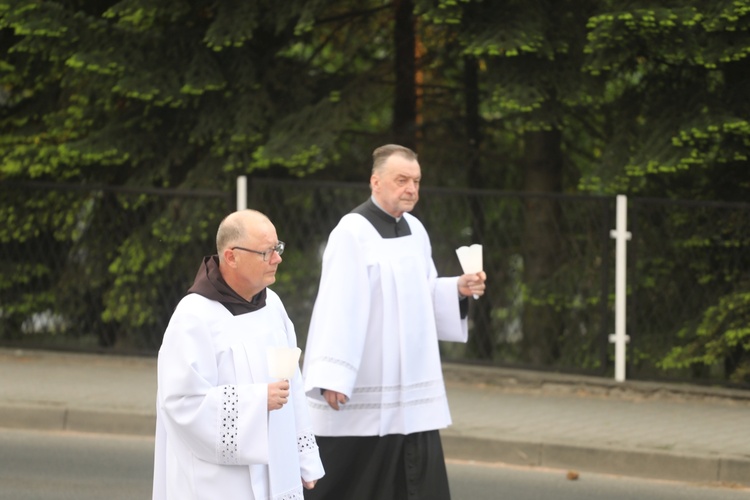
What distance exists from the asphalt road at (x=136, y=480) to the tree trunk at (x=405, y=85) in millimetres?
4836

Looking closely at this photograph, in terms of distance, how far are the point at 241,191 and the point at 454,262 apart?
1887mm

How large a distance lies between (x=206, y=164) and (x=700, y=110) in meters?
4.37

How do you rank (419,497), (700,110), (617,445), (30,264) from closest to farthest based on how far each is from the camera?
(419,497), (617,445), (700,110), (30,264)

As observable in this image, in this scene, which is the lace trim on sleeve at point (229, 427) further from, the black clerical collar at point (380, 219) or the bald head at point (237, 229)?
the black clerical collar at point (380, 219)

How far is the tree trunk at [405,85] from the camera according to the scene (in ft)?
45.2

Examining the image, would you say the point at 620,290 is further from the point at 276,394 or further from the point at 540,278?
the point at 276,394

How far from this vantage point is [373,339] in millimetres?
6898

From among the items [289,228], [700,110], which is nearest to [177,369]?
[700,110]

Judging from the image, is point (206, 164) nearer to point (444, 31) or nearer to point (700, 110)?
point (444, 31)

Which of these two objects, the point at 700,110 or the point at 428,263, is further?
the point at 700,110

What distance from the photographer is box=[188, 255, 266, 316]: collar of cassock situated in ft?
16.2

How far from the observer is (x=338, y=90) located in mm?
Result: 13062

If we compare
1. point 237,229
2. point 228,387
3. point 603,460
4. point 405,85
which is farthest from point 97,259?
point 228,387

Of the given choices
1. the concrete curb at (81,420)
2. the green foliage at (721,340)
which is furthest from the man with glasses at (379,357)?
the green foliage at (721,340)
